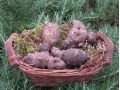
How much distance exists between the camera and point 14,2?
2.18 metres

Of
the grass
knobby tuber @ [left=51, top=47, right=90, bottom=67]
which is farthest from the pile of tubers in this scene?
the grass

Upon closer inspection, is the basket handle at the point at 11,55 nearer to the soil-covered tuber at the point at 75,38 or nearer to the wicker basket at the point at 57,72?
the wicker basket at the point at 57,72

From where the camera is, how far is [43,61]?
5.09 ft

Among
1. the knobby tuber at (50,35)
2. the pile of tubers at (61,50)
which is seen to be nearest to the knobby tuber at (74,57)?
the pile of tubers at (61,50)

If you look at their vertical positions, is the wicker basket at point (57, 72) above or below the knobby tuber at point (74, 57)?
below

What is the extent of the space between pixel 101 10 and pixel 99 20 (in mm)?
74

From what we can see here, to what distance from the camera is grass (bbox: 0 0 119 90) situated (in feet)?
5.57

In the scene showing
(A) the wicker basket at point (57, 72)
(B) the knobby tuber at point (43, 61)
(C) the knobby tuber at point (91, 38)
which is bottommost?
(A) the wicker basket at point (57, 72)

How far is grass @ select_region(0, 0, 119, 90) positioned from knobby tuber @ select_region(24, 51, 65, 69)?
0.14 m

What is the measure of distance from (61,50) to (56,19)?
37cm

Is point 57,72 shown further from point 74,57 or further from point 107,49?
point 107,49

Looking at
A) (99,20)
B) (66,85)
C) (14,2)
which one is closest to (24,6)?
(14,2)

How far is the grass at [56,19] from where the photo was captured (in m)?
1.70

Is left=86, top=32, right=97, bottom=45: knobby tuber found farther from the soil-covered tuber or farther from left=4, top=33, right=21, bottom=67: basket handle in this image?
left=4, top=33, right=21, bottom=67: basket handle
